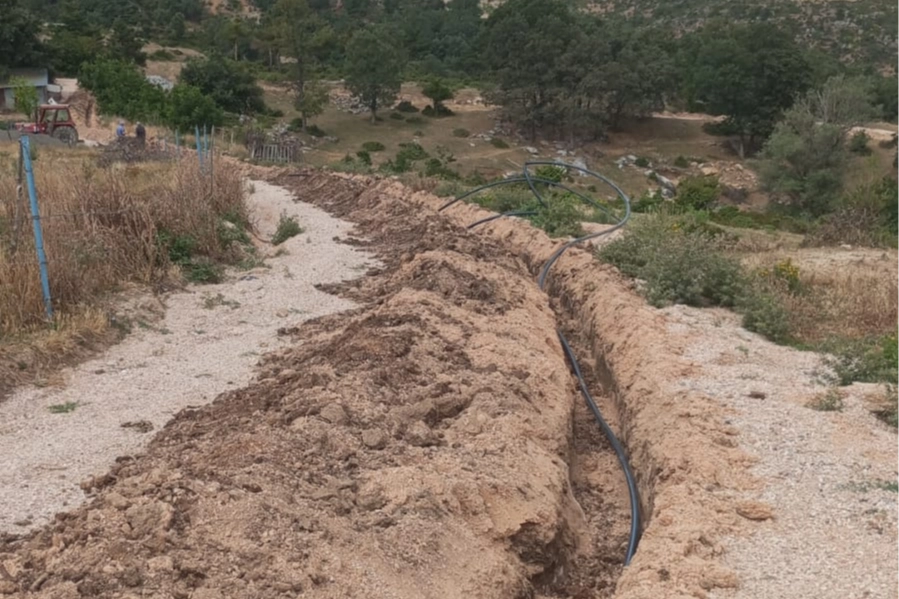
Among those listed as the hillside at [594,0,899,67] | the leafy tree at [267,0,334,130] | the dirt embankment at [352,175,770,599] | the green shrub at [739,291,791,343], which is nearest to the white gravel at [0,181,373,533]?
the dirt embankment at [352,175,770,599]

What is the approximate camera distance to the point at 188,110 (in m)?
38.4

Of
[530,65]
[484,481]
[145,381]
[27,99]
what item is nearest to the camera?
[484,481]

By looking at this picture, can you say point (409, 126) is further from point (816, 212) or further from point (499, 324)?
point (499, 324)

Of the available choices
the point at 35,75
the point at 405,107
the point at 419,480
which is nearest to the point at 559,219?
the point at 419,480

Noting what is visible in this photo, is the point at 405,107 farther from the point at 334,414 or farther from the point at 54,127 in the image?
the point at 334,414

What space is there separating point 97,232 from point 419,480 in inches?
252

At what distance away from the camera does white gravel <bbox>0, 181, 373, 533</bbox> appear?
17.9 ft

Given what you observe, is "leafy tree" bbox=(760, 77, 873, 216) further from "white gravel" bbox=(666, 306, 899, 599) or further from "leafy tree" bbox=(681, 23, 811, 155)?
"white gravel" bbox=(666, 306, 899, 599)

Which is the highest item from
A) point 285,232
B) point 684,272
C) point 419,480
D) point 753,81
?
point 753,81

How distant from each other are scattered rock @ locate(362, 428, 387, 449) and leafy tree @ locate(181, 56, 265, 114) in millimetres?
44248

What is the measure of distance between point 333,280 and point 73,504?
22.5 ft

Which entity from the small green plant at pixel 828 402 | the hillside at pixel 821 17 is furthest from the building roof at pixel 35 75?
the hillside at pixel 821 17

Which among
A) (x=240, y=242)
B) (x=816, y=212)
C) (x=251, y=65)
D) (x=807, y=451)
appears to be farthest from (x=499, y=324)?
(x=251, y=65)

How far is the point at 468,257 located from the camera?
1151cm
